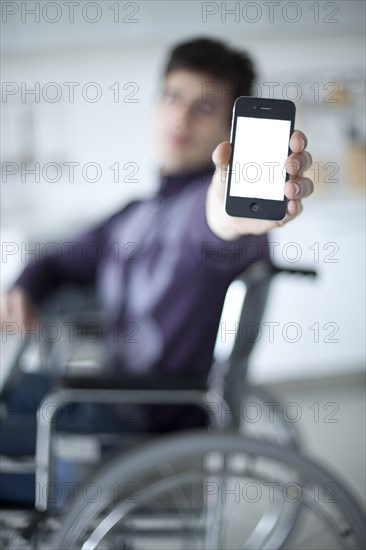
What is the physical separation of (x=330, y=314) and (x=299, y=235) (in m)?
0.24

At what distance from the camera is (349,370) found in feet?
7.41

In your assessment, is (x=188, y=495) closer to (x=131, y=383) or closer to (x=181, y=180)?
(x=131, y=383)

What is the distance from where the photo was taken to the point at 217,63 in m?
1.07

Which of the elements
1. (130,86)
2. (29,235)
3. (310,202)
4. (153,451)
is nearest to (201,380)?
(153,451)

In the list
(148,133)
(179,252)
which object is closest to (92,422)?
(179,252)

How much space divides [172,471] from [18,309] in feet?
1.07

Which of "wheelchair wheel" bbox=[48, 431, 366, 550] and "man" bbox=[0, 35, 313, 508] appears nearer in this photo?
"wheelchair wheel" bbox=[48, 431, 366, 550]

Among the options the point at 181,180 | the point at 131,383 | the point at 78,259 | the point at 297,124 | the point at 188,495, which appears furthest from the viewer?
the point at 297,124

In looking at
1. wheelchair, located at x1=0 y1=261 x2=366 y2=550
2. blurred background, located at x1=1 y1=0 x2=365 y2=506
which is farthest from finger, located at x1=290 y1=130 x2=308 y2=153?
blurred background, located at x1=1 y1=0 x2=365 y2=506

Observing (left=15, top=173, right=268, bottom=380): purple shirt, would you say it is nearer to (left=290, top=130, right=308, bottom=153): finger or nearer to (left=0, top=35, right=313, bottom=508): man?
(left=0, top=35, right=313, bottom=508): man

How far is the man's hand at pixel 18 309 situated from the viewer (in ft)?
3.66

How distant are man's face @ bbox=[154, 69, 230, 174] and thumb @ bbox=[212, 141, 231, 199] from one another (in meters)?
0.31

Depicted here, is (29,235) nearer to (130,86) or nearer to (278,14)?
(130,86)

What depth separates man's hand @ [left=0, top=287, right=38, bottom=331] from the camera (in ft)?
3.66
